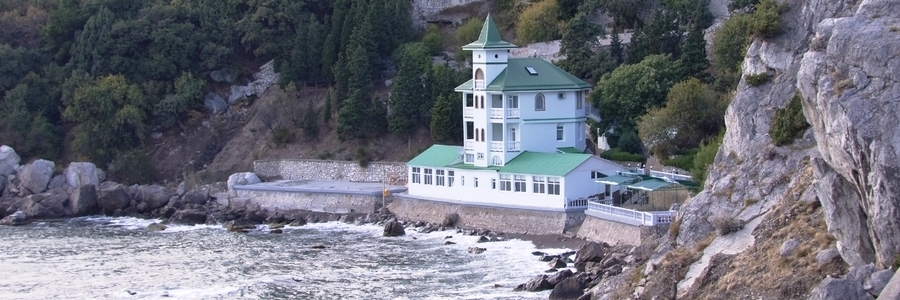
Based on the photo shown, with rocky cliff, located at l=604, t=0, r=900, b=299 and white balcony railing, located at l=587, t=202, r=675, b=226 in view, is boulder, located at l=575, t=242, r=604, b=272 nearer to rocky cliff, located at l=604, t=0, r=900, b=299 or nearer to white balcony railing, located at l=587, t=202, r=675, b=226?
white balcony railing, located at l=587, t=202, r=675, b=226

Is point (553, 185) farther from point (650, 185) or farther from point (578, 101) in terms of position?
point (578, 101)

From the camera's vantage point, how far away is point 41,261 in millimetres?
46000

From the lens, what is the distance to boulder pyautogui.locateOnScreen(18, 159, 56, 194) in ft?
197

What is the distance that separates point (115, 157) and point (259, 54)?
9.60 meters

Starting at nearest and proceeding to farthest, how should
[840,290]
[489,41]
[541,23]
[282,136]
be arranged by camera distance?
1. [840,290]
2. [489,41]
3. [282,136]
4. [541,23]

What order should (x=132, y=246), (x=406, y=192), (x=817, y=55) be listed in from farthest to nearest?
(x=406, y=192) → (x=132, y=246) → (x=817, y=55)

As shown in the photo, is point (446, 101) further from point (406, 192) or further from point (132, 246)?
point (132, 246)

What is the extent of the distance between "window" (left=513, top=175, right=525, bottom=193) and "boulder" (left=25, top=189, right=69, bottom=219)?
19.4m

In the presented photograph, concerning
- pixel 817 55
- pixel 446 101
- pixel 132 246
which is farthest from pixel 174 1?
pixel 817 55

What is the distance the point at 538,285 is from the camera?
3656 centimetres

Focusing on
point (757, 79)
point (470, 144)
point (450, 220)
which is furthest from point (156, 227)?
point (757, 79)

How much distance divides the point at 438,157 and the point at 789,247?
84.3ft

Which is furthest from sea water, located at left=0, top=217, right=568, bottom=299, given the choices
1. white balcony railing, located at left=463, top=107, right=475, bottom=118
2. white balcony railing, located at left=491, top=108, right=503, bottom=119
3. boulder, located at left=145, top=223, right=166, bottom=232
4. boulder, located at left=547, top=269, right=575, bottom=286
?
white balcony railing, located at left=463, top=107, right=475, bottom=118

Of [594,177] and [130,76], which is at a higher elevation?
[130,76]
